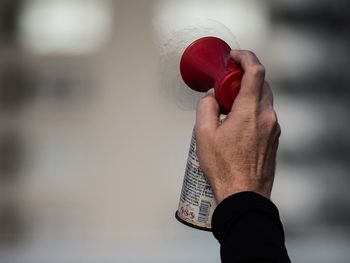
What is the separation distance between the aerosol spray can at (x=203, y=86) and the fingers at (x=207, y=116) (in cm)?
2

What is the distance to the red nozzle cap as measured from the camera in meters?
0.88

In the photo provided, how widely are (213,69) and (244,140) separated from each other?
177 mm

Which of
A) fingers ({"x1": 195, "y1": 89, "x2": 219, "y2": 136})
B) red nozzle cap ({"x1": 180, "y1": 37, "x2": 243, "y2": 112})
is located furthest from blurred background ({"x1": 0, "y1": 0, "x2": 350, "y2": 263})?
fingers ({"x1": 195, "y1": 89, "x2": 219, "y2": 136})

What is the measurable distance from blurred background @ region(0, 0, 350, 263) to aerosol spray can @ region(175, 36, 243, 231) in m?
2.83

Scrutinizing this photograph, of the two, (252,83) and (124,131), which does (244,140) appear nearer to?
(252,83)

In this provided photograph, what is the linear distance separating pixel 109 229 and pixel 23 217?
0.53 m

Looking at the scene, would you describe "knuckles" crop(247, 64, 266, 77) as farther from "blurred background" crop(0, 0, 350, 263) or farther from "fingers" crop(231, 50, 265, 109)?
"blurred background" crop(0, 0, 350, 263)

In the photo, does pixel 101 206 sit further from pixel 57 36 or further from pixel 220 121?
pixel 220 121

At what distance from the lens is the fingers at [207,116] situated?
854 mm

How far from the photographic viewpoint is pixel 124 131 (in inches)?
156

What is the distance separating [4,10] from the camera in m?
3.95

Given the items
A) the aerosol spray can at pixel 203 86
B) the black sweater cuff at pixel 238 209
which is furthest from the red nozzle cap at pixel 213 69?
the black sweater cuff at pixel 238 209

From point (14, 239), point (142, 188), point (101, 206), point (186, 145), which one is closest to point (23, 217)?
point (14, 239)

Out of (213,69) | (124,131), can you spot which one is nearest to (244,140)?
(213,69)
